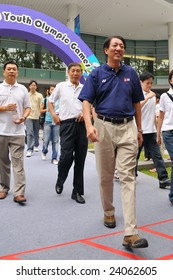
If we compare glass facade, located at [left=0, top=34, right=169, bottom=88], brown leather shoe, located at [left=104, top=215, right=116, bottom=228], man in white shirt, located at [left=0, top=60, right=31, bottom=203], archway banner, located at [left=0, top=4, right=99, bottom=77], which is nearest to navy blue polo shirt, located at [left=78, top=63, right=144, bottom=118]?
brown leather shoe, located at [left=104, top=215, right=116, bottom=228]

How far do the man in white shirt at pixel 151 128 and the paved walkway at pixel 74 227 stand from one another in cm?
24

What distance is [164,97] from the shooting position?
13.5 ft

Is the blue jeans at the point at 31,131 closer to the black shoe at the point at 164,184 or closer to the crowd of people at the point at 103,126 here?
the crowd of people at the point at 103,126

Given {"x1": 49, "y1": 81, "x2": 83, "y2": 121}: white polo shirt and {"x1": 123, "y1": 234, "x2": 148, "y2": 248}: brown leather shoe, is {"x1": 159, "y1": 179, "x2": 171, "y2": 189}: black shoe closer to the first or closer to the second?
{"x1": 49, "y1": 81, "x2": 83, "y2": 121}: white polo shirt

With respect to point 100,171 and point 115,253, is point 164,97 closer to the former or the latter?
point 100,171

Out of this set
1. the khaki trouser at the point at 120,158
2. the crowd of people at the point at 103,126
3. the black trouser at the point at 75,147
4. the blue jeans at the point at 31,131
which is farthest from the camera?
the blue jeans at the point at 31,131

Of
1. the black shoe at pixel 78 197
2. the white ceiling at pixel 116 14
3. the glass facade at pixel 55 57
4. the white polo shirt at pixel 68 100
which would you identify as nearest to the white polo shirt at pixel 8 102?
the white polo shirt at pixel 68 100

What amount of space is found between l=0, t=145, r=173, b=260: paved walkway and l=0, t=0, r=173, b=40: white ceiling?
16.4 metres

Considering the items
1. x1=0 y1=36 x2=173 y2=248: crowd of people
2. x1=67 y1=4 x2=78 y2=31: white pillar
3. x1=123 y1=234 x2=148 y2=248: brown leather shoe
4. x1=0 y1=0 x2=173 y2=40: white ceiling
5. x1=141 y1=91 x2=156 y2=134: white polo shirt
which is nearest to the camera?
x1=123 y1=234 x2=148 y2=248: brown leather shoe

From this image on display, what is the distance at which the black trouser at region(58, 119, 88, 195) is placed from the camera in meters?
4.07

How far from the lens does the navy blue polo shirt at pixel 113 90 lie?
289 centimetres

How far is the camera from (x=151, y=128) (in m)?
4.95

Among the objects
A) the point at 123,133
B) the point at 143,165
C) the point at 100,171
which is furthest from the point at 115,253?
the point at 143,165

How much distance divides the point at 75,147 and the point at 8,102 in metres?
1.08
